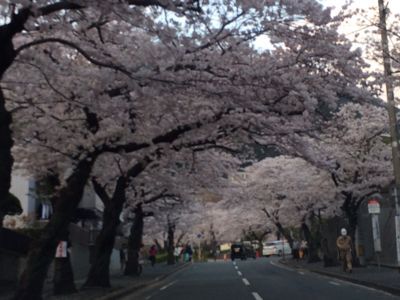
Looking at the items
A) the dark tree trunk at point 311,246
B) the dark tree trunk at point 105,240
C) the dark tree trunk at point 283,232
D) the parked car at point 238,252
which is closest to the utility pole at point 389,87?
the dark tree trunk at point 105,240

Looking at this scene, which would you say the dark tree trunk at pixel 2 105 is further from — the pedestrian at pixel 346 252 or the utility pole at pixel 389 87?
the pedestrian at pixel 346 252

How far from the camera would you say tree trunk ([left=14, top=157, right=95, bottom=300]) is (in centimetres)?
1339

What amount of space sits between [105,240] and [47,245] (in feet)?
24.1

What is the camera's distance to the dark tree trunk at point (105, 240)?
67.8 ft

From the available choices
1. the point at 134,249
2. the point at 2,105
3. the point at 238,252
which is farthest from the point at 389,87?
the point at 238,252

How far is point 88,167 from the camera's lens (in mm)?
14953

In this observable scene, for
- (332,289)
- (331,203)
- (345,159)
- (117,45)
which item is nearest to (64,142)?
(117,45)

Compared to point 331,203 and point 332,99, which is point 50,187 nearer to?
point 332,99

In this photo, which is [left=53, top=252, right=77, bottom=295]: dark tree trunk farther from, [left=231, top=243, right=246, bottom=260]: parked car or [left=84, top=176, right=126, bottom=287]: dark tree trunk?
[left=231, top=243, right=246, bottom=260]: parked car

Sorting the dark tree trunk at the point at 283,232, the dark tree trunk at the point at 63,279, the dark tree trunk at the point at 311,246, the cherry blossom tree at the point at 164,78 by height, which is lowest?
the dark tree trunk at the point at 63,279

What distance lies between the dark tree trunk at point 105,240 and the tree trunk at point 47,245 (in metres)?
6.05

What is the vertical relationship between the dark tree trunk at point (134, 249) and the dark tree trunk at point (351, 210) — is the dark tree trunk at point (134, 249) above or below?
below

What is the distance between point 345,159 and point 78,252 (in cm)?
1547

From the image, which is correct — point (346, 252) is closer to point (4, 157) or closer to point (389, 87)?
point (389, 87)
